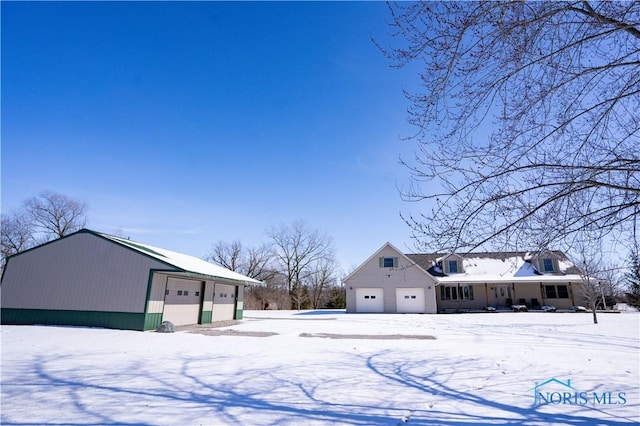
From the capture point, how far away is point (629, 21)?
3.44 metres

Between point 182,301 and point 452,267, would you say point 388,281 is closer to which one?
point 452,267

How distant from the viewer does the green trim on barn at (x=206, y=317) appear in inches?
713

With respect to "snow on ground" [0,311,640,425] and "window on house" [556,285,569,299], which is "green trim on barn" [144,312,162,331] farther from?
"window on house" [556,285,569,299]

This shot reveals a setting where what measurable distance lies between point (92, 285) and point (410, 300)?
2136 cm

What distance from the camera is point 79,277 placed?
1498 cm

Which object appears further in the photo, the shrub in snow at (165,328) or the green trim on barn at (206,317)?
the green trim on barn at (206,317)

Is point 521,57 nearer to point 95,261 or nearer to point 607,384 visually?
point 607,384

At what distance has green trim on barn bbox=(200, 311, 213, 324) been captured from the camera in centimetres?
1811

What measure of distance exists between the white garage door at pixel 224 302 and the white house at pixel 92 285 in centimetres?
347

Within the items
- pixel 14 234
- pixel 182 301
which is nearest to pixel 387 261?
pixel 182 301

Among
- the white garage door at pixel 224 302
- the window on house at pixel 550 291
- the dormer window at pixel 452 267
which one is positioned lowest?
the white garage door at pixel 224 302

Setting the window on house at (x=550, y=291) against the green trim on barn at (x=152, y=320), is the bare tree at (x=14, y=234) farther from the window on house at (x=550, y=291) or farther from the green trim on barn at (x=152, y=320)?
the window on house at (x=550, y=291)

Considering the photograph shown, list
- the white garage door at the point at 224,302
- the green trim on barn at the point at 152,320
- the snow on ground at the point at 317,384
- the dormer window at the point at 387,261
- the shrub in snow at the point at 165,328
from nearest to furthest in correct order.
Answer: the snow on ground at the point at 317,384
the green trim on barn at the point at 152,320
the shrub in snow at the point at 165,328
the white garage door at the point at 224,302
the dormer window at the point at 387,261

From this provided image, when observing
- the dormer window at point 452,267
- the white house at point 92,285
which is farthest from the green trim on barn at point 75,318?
the dormer window at point 452,267
